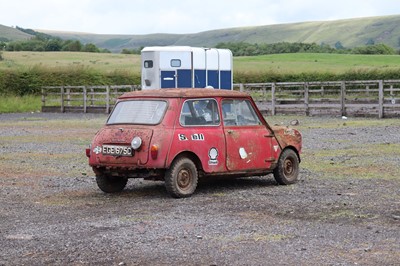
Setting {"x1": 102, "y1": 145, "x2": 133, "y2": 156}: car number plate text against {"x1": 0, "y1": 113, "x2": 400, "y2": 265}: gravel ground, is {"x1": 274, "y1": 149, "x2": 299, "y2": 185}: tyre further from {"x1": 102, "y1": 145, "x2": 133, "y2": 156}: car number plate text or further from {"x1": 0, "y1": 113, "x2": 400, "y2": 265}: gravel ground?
{"x1": 102, "y1": 145, "x2": 133, "y2": 156}: car number plate text

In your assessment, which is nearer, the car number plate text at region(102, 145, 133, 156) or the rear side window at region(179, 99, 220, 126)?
the car number plate text at region(102, 145, 133, 156)

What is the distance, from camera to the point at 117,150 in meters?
11.3

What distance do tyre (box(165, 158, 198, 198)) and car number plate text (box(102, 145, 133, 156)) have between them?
613 millimetres

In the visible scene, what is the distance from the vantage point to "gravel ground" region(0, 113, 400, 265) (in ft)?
24.3

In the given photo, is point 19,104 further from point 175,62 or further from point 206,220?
point 206,220

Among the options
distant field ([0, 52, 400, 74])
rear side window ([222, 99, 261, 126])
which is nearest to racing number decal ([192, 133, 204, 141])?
rear side window ([222, 99, 261, 126])

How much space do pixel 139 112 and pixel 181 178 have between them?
3.92ft

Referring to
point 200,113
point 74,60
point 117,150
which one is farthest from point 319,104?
point 74,60

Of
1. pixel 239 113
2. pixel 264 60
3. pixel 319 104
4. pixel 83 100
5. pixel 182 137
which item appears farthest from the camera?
pixel 264 60

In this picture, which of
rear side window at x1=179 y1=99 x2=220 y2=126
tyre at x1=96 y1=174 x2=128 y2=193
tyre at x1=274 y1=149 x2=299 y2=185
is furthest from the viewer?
tyre at x1=274 y1=149 x2=299 y2=185

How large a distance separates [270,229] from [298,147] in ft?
14.5

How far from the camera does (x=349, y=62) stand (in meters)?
96.6

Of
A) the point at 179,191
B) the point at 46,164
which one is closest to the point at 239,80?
the point at 46,164

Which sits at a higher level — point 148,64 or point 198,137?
point 148,64
